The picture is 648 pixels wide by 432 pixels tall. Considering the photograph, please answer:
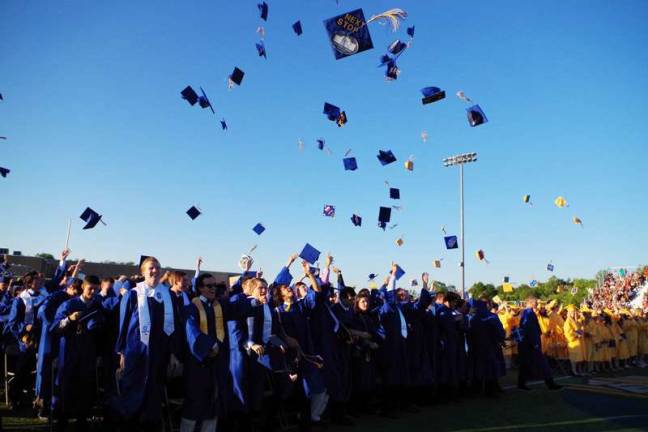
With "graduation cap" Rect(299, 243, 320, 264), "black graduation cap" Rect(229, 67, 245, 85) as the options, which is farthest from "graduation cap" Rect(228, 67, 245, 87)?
"graduation cap" Rect(299, 243, 320, 264)

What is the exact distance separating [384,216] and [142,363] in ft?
30.3

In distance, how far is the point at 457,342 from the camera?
10445mm

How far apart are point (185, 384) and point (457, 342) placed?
6.65 metres

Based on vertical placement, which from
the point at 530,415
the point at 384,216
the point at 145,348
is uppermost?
the point at 384,216

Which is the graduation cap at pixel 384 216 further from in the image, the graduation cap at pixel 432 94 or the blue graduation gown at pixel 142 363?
the blue graduation gown at pixel 142 363

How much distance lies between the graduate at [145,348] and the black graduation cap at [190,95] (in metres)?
8.35

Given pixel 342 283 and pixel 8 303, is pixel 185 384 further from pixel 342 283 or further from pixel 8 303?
pixel 8 303

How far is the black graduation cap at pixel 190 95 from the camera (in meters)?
13.0

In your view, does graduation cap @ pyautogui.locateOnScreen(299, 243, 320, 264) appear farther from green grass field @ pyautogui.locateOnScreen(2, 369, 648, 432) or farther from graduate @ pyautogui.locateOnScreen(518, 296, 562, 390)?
graduate @ pyautogui.locateOnScreen(518, 296, 562, 390)

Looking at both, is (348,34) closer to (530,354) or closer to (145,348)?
(145,348)

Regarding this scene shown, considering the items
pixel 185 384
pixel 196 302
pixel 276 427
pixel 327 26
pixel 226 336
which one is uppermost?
pixel 327 26

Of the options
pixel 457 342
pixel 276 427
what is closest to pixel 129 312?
pixel 276 427

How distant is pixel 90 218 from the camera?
460 inches

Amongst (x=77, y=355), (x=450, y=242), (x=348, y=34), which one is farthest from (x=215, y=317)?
(x=450, y=242)
